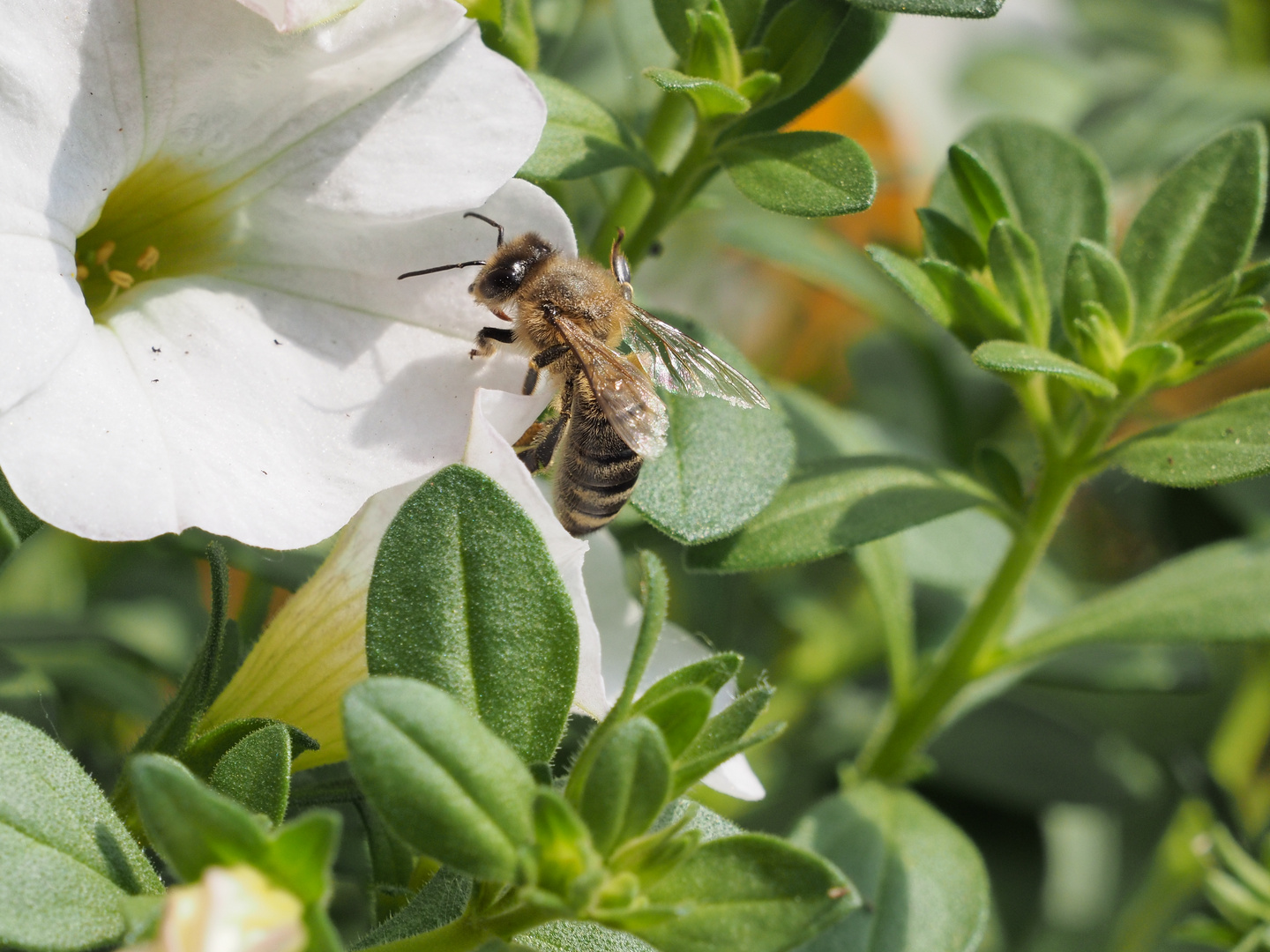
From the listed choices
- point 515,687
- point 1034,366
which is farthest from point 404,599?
point 1034,366

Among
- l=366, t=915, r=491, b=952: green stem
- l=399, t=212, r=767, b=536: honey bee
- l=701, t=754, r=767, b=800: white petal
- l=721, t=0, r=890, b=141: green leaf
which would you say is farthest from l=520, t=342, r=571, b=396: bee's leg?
l=366, t=915, r=491, b=952: green stem

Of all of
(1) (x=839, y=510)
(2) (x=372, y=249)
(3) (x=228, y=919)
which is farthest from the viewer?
(1) (x=839, y=510)

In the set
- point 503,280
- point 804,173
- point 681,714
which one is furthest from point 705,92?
Result: point 681,714

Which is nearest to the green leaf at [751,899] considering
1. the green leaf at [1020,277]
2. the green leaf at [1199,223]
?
the green leaf at [1020,277]

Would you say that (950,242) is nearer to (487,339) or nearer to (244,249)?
(487,339)

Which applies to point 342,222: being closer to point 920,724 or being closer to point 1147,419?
point 920,724

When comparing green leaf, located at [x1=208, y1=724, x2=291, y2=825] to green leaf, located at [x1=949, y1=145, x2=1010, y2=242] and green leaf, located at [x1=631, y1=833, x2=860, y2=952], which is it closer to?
green leaf, located at [x1=631, y1=833, x2=860, y2=952]
